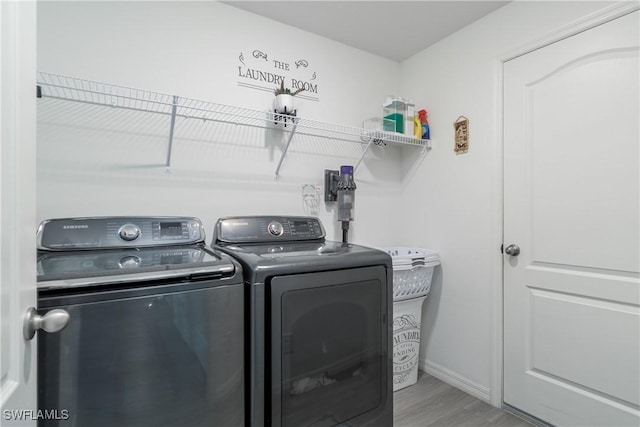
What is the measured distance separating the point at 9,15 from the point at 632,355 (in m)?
2.46

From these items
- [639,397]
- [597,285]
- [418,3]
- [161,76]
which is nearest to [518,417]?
[639,397]

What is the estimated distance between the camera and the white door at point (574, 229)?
1.46 metres

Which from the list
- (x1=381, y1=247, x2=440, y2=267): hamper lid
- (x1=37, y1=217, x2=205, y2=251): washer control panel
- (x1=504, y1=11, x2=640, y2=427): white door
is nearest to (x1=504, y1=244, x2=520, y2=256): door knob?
(x1=504, y1=11, x2=640, y2=427): white door

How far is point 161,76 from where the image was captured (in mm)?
1691

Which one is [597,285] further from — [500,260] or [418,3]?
[418,3]

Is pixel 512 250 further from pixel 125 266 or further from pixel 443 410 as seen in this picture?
pixel 125 266

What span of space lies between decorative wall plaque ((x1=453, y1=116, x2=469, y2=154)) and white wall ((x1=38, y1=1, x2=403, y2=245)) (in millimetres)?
704

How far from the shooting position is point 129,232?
1.41m

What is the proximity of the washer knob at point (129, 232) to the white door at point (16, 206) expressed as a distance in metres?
0.72

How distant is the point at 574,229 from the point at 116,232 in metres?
2.29

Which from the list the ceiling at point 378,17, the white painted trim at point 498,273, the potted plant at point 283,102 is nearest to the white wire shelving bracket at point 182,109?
the potted plant at point 283,102

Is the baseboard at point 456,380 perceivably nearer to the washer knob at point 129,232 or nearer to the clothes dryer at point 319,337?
the clothes dryer at point 319,337

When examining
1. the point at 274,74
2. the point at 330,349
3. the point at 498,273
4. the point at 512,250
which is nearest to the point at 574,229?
the point at 512,250

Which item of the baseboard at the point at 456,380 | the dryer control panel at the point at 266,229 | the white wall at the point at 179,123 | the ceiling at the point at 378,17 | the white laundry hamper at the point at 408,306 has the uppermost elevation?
the ceiling at the point at 378,17
